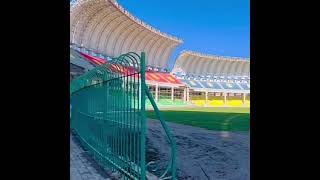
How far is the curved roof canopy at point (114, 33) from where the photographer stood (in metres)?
51.2

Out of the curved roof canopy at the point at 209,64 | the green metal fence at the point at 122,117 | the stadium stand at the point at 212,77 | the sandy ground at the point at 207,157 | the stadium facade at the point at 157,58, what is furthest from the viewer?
the curved roof canopy at the point at 209,64

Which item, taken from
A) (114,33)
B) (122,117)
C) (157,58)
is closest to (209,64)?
(157,58)

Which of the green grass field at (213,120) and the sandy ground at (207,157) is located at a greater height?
the green grass field at (213,120)

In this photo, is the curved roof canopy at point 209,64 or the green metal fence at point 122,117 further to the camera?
the curved roof canopy at point 209,64

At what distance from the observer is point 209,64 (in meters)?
84.0

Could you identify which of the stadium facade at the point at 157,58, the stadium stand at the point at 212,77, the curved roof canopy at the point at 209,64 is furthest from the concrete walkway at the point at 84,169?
the curved roof canopy at the point at 209,64

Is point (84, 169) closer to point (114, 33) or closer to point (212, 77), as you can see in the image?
point (114, 33)

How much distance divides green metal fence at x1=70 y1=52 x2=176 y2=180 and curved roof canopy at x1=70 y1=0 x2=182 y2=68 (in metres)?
38.3

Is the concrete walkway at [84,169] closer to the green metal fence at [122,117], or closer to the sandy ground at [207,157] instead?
the green metal fence at [122,117]

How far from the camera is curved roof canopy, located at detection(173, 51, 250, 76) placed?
7931 cm

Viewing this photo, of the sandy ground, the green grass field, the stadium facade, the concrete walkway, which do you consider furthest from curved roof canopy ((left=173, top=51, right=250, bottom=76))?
the concrete walkway
